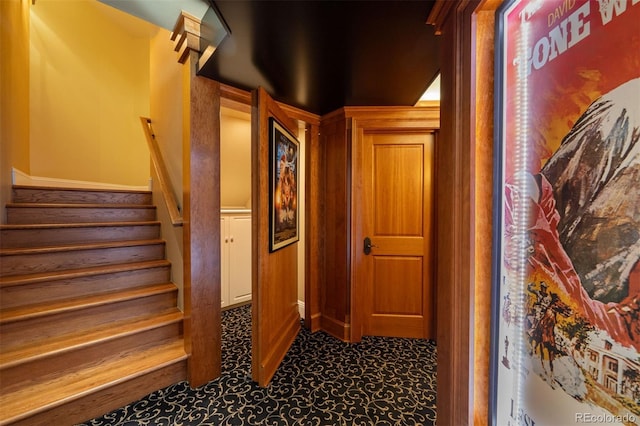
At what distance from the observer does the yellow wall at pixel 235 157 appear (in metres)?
3.12

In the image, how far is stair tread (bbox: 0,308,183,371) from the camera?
149 centimetres

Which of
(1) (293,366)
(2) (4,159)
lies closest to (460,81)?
(1) (293,366)

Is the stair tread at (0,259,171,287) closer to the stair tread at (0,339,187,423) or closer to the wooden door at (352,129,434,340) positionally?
the stair tread at (0,339,187,423)

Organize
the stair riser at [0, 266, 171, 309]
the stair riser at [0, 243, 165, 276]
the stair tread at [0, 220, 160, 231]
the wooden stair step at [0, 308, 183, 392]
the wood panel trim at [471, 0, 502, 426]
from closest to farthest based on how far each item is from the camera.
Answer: the wood panel trim at [471, 0, 502, 426], the wooden stair step at [0, 308, 183, 392], the stair riser at [0, 266, 171, 309], the stair riser at [0, 243, 165, 276], the stair tread at [0, 220, 160, 231]

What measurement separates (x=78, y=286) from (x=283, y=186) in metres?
1.76

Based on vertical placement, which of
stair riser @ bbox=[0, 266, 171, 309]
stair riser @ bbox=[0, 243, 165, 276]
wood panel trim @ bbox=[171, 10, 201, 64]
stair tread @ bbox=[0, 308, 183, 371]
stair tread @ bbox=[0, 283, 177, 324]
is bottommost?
stair tread @ bbox=[0, 308, 183, 371]

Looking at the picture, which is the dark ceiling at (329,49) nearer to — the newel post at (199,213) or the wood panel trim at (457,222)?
the newel post at (199,213)

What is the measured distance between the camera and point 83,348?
1.66m

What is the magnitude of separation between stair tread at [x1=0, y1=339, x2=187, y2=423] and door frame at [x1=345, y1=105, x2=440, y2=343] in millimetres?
1542

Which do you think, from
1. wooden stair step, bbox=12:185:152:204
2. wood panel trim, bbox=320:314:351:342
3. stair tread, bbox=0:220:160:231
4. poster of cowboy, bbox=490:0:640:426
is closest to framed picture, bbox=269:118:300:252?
wood panel trim, bbox=320:314:351:342

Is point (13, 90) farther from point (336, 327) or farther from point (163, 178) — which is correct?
point (336, 327)

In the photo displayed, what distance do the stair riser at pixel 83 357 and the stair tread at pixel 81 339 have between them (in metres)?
0.03

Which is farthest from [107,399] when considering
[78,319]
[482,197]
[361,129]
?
Answer: [361,129]

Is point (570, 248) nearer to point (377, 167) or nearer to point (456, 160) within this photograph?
point (456, 160)
